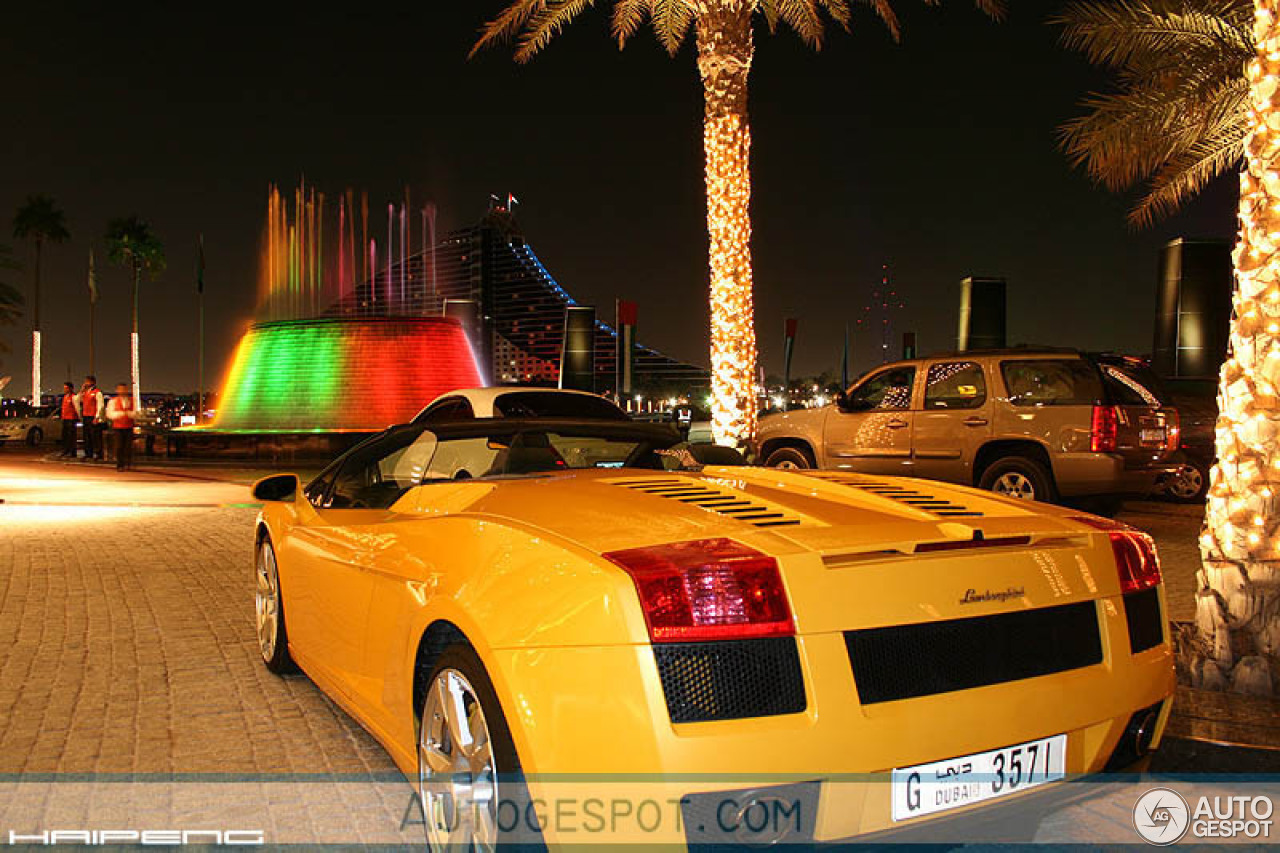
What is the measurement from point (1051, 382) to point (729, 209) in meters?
4.96

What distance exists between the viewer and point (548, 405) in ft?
37.7

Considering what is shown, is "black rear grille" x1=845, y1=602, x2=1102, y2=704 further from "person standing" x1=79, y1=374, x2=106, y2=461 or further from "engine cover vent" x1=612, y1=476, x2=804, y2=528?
"person standing" x1=79, y1=374, x2=106, y2=461

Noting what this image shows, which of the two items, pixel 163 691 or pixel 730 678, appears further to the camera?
pixel 163 691

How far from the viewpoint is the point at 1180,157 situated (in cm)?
1532

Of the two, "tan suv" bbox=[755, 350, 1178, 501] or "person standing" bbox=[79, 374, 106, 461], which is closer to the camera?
"tan suv" bbox=[755, 350, 1178, 501]

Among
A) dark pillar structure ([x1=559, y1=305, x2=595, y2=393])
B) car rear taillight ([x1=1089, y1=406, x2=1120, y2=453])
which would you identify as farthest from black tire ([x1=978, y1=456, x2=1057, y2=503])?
dark pillar structure ([x1=559, y1=305, x2=595, y2=393])

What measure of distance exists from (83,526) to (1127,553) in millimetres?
11954

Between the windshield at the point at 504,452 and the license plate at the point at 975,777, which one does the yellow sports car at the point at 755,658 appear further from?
the windshield at the point at 504,452

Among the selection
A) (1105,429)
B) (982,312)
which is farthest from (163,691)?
(982,312)

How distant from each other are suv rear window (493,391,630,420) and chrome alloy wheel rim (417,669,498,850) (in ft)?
26.7

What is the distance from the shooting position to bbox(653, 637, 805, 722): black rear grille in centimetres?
213

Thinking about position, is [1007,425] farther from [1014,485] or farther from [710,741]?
[710,741]

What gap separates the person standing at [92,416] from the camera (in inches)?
922

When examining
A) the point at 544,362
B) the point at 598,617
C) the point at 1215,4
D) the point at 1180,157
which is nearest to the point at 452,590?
the point at 598,617
